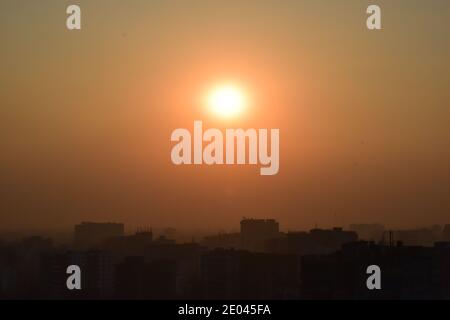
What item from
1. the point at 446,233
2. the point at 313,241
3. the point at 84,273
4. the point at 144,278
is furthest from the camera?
the point at 144,278

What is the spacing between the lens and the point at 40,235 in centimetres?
687

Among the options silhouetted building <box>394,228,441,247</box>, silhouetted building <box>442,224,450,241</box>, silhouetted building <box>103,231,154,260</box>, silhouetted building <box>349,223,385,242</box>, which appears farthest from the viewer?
silhouetted building <box>103,231,154,260</box>

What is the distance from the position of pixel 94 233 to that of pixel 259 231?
1.46m

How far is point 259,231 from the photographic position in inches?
280

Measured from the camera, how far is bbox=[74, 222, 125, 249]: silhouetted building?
6.97 m

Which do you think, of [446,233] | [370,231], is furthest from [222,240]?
[446,233]

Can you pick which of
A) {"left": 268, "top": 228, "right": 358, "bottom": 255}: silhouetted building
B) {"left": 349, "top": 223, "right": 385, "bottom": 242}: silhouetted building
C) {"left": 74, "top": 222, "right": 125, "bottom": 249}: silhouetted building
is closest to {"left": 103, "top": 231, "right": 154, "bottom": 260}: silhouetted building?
{"left": 74, "top": 222, "right": 125, "bottom": 249}: silhouetted building

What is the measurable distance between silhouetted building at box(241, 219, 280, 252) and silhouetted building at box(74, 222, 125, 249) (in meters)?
1.10

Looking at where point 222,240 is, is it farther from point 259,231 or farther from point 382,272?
point 382,272

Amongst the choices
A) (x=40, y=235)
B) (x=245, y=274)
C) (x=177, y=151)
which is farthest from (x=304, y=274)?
(x=40, y=235)

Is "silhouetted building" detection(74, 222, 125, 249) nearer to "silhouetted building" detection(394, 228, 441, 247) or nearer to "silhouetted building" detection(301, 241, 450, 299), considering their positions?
"silhouetted building" detection(301, 241, 450, 299)

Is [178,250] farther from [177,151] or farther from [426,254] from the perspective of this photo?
[426,254]
